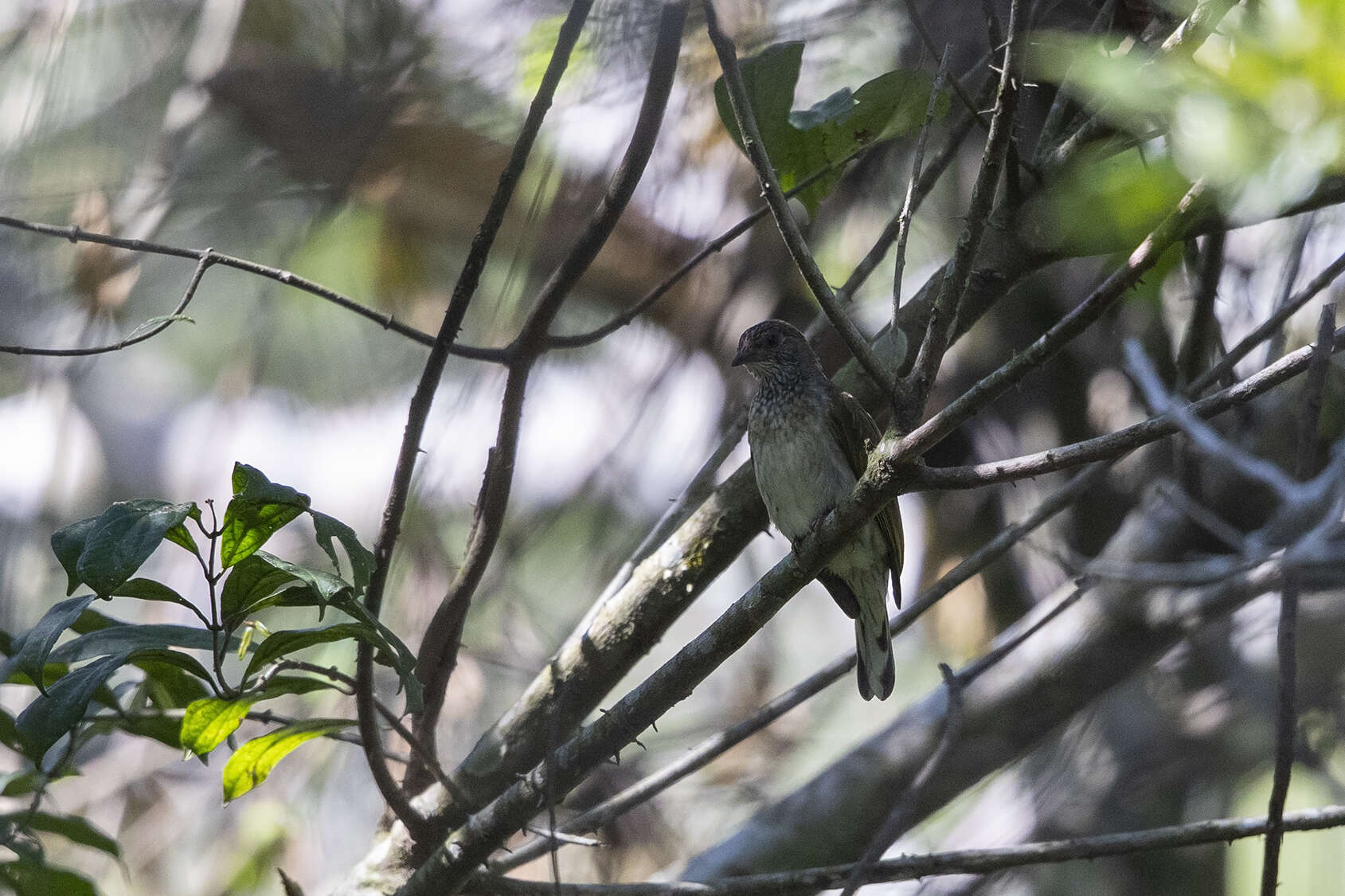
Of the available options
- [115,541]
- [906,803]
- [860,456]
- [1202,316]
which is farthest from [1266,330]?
[115,541]

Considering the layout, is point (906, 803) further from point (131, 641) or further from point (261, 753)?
point (131, 641)

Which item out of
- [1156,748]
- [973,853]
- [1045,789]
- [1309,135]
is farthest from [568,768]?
[1156,748]

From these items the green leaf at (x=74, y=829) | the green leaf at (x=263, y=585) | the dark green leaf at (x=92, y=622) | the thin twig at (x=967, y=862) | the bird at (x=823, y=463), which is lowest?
the thin twig at (x=967, y=862)

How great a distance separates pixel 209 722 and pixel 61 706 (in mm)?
261

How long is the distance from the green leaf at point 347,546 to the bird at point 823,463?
56.4 inches

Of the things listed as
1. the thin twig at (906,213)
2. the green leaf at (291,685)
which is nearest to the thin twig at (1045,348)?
the thin twig at (906,213)

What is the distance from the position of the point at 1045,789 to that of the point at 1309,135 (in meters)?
3.68

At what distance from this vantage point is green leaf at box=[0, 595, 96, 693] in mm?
1812

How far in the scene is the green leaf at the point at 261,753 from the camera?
2.35m

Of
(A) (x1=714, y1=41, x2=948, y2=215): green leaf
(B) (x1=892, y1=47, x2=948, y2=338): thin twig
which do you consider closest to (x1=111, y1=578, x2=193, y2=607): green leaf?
(B) (x1=892, y1=47, x2=948, y2=338): thin twig

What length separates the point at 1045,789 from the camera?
4.22 metres

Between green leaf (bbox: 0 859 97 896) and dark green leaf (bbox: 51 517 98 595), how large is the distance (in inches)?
33.3

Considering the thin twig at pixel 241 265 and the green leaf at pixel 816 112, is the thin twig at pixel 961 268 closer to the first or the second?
the green leaf at pixel 816 112

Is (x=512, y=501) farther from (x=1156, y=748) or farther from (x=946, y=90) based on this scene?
(x=1156, y=748)
